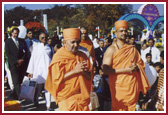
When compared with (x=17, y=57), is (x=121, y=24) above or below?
above

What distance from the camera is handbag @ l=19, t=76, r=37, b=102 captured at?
516 cm

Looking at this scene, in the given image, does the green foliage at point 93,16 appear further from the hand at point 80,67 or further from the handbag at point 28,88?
the hand at point 80,67

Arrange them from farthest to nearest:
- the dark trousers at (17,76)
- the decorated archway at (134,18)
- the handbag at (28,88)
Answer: the decorated archway at (134,18)
the dark trousers at (17,76)
the handbag at (28,88)

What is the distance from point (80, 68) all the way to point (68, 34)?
49 centimetres

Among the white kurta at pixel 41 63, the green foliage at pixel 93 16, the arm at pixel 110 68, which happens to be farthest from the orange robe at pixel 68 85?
the green foliage at pixel 93 16

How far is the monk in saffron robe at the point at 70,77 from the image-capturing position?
2893mm

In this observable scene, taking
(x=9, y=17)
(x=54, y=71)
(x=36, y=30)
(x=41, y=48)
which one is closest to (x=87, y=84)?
(x=54, y=71)

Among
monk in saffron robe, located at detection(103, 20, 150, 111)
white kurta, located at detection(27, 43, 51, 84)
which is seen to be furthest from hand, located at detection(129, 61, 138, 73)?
white kurta, located at detection(27, 43, 51, 84)

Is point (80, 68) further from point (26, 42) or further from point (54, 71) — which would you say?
point (26, 42)

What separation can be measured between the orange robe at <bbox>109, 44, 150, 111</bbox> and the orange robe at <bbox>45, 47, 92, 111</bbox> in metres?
0.65

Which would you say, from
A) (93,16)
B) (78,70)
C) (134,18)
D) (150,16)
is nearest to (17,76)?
(78,70)

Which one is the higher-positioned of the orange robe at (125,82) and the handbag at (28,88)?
the orange robe at (125,82)

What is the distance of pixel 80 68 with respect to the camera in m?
2.88

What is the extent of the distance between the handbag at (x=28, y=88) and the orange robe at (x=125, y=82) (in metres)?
2.36
